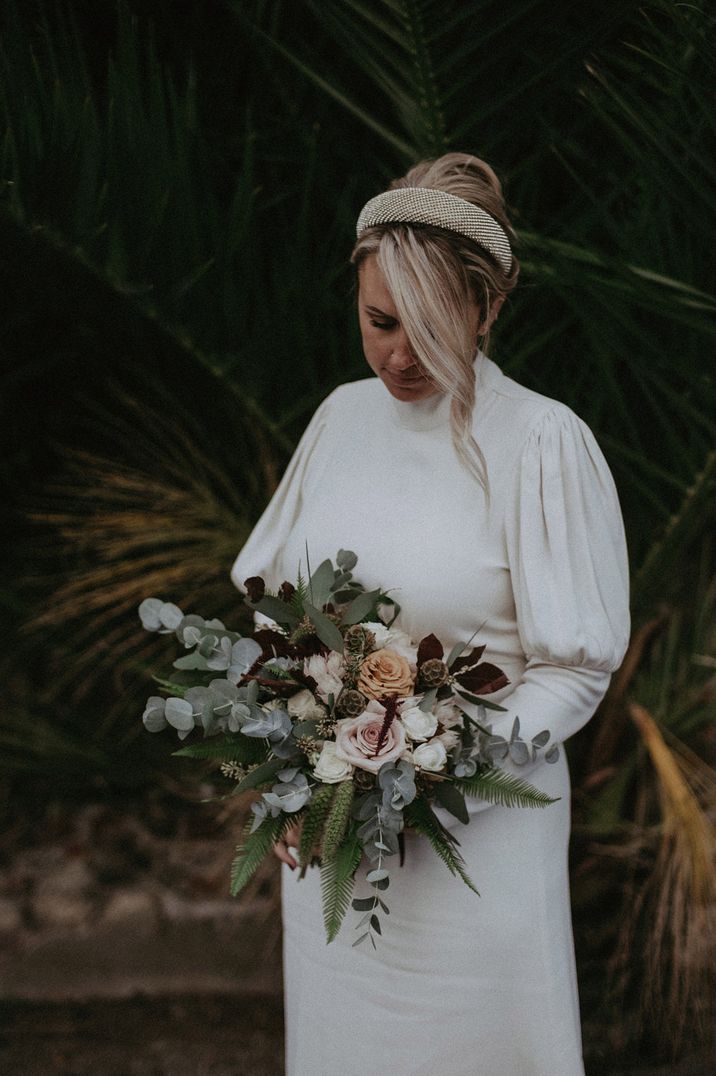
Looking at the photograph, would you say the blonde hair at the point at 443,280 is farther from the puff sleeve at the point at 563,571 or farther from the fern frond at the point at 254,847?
the fern frond at the point at 254,847

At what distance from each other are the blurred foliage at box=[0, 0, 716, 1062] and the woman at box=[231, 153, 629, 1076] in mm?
418

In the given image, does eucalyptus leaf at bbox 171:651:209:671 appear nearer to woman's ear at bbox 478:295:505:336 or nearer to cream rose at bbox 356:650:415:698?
cream rose at bbox 356:650:415:698

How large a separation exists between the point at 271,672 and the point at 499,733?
0.33 meters

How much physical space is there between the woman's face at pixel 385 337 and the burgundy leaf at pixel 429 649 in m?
0.36

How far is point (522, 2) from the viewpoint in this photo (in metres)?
1.84

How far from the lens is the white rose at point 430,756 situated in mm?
1269

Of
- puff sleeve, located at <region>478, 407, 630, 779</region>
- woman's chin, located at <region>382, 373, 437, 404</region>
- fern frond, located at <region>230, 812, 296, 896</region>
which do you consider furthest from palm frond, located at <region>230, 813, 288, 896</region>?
woman's chin, located at <region>382, 373, 437, 404</region>

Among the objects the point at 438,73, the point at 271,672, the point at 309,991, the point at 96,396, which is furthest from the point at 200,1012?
the point at 438,73

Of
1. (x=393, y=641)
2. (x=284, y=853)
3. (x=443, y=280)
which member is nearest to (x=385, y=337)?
(x=443, y=280)

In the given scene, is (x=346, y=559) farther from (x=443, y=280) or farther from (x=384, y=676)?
(x=443, y=280)

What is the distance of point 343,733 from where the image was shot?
4.22 feet

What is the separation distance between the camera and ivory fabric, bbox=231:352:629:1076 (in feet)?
4.64

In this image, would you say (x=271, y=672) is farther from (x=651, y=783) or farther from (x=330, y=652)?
(x=651, y=783)

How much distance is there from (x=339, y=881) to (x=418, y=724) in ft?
0.69
